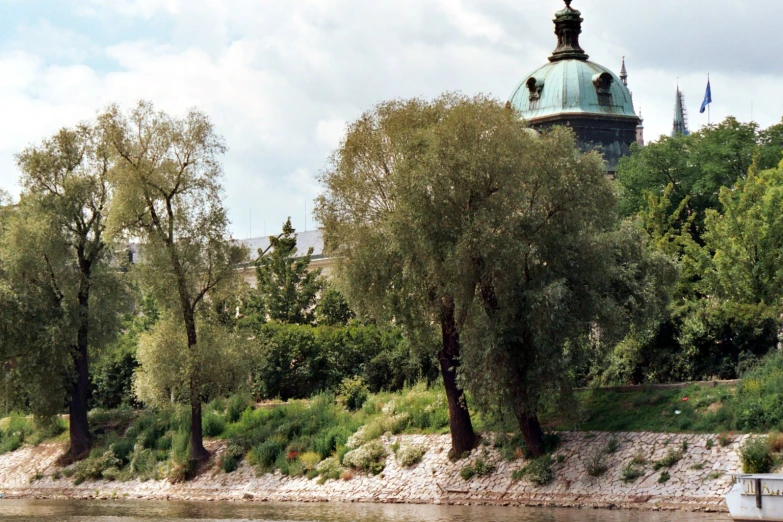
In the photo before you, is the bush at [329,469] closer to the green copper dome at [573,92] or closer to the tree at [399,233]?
the tree at [399,233]

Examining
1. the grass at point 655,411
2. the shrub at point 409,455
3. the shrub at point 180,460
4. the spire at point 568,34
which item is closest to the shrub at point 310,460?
the shrub at point 409,455

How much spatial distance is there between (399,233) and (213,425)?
17240 mm

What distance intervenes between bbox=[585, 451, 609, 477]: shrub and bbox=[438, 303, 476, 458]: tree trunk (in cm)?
535

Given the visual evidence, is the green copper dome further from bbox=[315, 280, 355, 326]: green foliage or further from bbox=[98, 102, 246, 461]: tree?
bbox=[98, 102, 246, 461]: tree

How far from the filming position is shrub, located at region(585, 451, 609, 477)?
123 feet

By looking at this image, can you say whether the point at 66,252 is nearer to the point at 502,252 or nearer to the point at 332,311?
the point at 332,311

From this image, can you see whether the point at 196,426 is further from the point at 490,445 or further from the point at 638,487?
the point at 638,487

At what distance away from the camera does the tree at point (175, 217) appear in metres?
47.0

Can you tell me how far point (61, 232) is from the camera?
A: 50.9 meters

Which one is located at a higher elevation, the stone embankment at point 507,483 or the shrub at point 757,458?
the shrub at point 757,458

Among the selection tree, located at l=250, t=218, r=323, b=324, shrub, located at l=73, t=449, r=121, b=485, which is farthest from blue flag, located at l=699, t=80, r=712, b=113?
shrub, located at l=73, t=449, r=121, b=485

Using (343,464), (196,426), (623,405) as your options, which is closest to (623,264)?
(623,405)

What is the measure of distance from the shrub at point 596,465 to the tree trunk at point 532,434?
83.2 inches

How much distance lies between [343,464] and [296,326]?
1447 centimetres
